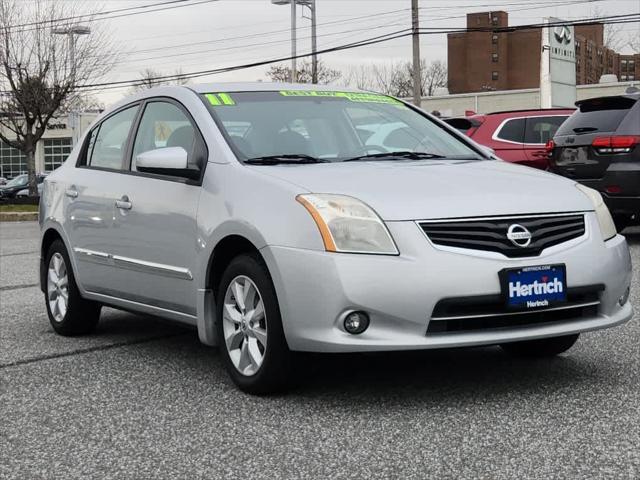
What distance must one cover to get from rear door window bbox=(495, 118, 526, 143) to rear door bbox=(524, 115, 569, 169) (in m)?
0.07

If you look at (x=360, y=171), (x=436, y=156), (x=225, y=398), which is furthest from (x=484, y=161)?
(x=225, y=398)

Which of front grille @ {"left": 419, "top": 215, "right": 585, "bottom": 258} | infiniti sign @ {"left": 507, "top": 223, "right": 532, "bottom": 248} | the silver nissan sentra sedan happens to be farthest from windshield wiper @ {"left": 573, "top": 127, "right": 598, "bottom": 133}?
infiniti sign @ {"left": 507, "top": 223, "right": 532, "bottom": 248}

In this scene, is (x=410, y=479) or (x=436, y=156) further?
(x=436, y=156)

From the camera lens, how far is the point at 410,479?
3.44 meters

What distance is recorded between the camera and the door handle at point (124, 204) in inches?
224

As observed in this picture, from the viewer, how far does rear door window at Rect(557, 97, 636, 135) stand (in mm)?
11195

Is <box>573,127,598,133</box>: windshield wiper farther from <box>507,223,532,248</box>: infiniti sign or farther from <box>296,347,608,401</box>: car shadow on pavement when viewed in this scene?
<box>507,223,532,248</box>: infiniti sign

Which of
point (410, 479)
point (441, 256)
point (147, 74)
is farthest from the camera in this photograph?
point (147, 74)

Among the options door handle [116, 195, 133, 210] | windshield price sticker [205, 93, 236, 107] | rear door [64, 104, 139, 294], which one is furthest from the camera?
rear door [64, 104, 139, 294]

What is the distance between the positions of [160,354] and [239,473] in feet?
8.25

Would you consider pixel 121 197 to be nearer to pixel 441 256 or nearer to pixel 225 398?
pixel 225 398

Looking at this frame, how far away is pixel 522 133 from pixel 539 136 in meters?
0.23

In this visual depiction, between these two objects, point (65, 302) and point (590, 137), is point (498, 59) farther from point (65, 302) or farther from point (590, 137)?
point (65, 302)

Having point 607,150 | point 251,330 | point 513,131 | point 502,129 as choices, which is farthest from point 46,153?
point 251,330
